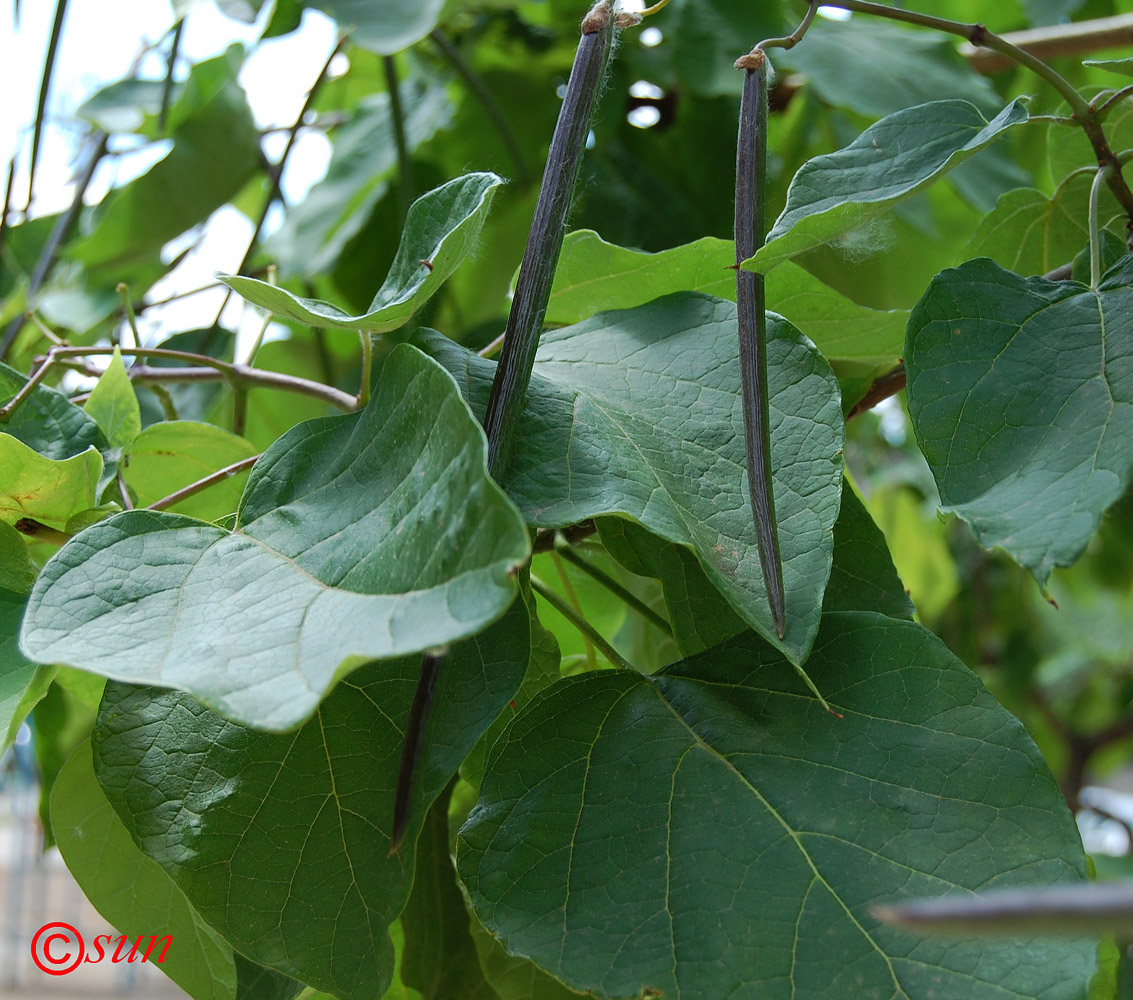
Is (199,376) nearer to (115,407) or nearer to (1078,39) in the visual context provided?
(115,407)

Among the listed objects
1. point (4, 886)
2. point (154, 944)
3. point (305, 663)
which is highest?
point (305, 663)

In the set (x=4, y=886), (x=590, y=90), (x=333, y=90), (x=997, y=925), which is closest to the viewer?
(x=997, y=925)

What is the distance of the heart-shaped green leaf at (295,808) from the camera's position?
0.58 ft

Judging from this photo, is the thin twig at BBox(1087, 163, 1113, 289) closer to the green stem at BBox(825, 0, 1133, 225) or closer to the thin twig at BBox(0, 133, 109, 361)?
the green stem at BBox(825, 0, 1133, 225)

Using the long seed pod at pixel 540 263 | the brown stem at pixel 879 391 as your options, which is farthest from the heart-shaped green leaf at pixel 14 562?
the brown stem at pixel 879 391

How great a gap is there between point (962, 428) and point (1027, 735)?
0.19ft

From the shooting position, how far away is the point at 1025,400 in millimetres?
191

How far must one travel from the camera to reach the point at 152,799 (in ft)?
0.62

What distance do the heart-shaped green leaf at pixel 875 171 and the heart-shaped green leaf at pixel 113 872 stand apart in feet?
0.65

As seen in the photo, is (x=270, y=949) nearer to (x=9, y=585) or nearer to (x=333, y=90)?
(x=9, y=585)

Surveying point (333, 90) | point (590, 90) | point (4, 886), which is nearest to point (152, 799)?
point (590, 90)

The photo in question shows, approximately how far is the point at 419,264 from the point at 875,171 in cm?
9

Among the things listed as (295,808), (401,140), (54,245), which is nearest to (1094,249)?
(295,808)

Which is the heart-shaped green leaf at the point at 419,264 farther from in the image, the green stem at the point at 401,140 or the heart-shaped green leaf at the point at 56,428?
the green stem at the point at 401,140
